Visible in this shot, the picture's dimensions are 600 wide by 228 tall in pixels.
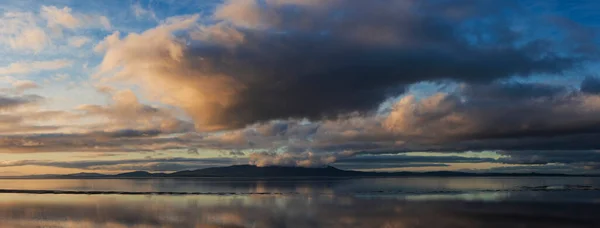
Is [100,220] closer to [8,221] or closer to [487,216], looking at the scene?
[8,221]

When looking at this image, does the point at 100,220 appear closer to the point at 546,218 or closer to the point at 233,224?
the point at 233,224

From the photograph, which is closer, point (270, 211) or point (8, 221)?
point (8, 221)

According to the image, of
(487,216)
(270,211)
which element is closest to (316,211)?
(270,211)

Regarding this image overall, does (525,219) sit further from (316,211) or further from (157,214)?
(157,214)

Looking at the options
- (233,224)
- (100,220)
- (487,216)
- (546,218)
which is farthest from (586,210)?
(100,220)

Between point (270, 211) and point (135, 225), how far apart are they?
1586cm

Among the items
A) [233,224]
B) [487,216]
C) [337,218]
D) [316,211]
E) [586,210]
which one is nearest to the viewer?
[233,224]

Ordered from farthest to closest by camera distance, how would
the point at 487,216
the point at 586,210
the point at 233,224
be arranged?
the point at 586,210 < the point at 487,216 < the point at 233,224

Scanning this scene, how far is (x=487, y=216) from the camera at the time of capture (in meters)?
48.8

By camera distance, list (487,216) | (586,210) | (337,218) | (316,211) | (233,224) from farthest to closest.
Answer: (586,210) → (316,211) → (487,216) → (337,218) → (233,224)

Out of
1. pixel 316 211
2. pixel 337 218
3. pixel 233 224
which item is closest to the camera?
pixel 233 224

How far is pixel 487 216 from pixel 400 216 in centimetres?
896

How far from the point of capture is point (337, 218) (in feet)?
149

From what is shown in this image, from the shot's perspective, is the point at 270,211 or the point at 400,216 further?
the point at 270,211
